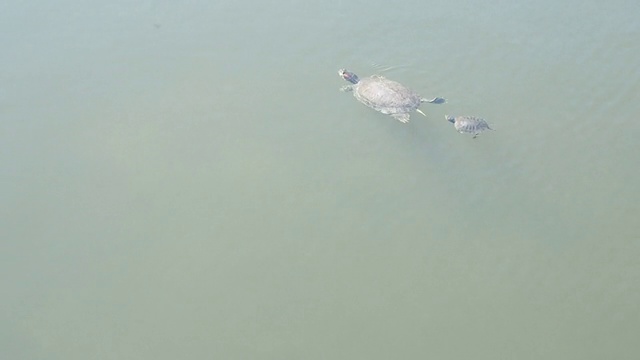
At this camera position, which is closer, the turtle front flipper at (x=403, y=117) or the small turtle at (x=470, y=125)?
the small turtle at (x=470, y=125)

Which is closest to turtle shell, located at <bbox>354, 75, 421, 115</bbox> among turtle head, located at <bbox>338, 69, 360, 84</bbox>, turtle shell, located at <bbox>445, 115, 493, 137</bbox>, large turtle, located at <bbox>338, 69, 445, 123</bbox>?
large turtle, located at <bbox>338, 69, 445, 123</bbox>

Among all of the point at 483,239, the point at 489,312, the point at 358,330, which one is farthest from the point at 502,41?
the point at 358,330

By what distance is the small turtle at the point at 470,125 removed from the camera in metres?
4.61

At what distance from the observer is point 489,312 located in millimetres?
3898

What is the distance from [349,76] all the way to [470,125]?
1.09m

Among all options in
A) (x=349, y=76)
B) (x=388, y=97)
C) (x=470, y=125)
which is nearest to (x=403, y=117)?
(x=388, y=97)

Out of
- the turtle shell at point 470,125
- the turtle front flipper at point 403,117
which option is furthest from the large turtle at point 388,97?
the turtle shell at point 470,125

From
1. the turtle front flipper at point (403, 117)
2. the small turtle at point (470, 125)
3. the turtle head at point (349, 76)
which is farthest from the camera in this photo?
the turtle head at point (349, 76)

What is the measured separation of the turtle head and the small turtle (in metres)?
0.91

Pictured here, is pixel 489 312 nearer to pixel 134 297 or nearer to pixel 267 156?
pixel 267 156

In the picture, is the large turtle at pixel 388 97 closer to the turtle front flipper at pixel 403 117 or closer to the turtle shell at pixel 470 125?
the turtle front flipper at pixel 403 117

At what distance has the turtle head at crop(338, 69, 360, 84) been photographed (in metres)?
5.12

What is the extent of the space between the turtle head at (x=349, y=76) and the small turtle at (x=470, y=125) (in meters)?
0.91

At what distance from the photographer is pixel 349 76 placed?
513 cm
